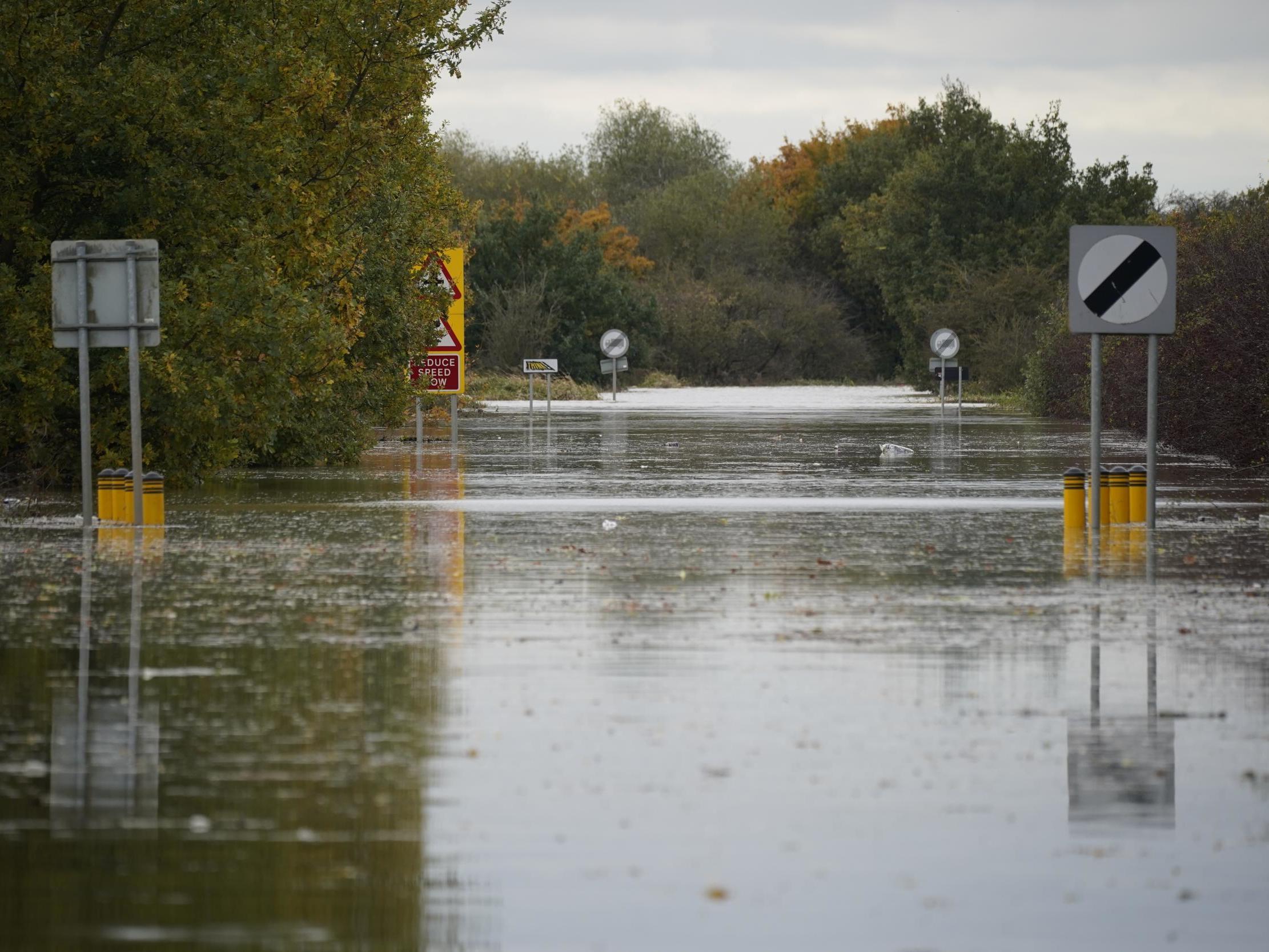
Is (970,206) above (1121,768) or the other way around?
above

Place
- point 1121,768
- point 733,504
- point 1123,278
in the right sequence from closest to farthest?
point 1121,768 → point 1123,278 → point 733,504

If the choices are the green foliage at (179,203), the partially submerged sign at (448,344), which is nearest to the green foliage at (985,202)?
the partially submerged sign at (448,344)

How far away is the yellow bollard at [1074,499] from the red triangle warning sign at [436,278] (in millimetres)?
16756

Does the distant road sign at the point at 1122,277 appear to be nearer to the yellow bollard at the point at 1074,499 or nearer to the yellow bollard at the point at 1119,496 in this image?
the yellow bollard at the point at 1074,499

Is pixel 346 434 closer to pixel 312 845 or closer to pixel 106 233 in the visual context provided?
pixel 106 233

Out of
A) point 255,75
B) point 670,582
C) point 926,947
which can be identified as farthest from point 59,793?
point 255,75

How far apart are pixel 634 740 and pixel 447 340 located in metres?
27.8

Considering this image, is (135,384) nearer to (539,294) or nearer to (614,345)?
(614,345)

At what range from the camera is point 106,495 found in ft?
65.9

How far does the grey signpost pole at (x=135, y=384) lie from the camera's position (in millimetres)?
18750

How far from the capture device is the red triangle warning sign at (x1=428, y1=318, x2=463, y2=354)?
35.6 metres

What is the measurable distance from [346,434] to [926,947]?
26.6 m

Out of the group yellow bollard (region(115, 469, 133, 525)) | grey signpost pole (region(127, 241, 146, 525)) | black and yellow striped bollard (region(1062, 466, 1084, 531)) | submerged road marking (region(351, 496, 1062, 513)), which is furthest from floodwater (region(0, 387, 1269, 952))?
submerged road marking (region(351, 496, 1062, 513))

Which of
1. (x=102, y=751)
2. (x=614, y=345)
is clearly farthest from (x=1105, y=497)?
(x=614, y=345)
